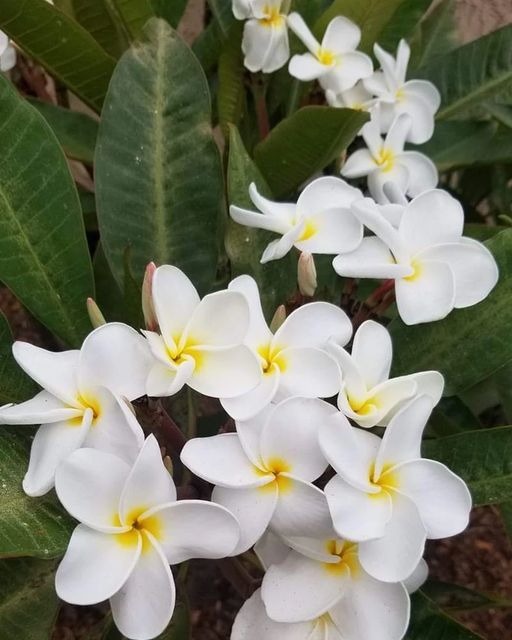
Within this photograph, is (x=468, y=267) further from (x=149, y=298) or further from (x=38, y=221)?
(x=38, y=221)

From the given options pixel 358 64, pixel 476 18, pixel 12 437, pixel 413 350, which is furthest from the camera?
pixel 476 18

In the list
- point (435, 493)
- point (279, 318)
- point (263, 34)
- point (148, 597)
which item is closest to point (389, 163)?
point (263, 34)

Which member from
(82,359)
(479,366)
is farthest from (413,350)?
(82,359)

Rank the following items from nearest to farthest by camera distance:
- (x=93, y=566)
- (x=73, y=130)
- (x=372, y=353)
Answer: (x=93, y=566) < (x=372, y=353) < (x=73, y=130)

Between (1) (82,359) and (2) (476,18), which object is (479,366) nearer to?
(1) (82,359)

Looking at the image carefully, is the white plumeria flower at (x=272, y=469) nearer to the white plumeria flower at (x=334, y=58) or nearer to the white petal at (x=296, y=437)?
the white petal at (x=296, y=437)

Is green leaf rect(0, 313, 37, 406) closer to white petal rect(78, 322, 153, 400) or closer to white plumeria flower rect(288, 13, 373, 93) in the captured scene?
white petal rect(78, 322, 153, 400)
